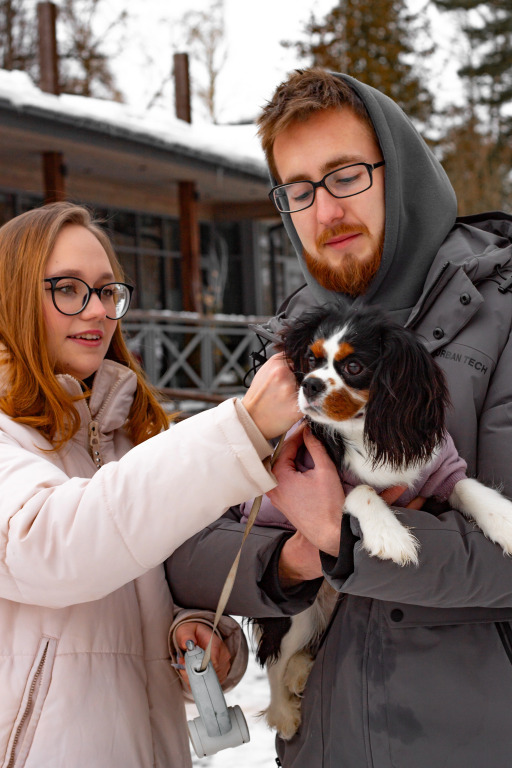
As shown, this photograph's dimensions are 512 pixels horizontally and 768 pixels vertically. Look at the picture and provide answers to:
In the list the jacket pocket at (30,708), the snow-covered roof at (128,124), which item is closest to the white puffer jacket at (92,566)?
the jacket pocket at (30,708)

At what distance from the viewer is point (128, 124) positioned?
11.0 m

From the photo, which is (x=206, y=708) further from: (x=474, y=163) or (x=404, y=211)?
(x=474, y=163)

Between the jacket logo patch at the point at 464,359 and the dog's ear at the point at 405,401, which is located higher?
the jacket logo patch at the point at 464,359

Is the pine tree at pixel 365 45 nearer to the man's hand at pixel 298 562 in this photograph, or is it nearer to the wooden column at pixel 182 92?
the wooden column at pixel 182 92

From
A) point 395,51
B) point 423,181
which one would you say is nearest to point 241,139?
point 395,51

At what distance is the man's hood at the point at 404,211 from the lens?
7.36 feet

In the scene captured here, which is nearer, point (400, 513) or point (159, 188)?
point (400, 513)

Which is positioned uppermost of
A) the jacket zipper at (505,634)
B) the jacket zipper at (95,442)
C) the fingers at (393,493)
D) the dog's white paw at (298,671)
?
the jacket zipper at (95,442)

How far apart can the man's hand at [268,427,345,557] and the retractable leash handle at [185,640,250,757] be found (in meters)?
0.44

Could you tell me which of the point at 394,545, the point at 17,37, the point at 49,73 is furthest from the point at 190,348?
the point at 17,37

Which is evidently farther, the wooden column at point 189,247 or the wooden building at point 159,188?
the wooden column at point 189,247

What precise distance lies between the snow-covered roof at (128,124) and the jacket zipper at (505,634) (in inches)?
358

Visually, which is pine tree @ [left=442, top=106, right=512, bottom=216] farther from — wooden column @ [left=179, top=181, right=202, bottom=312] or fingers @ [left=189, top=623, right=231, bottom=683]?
fingers @ [left=189, top=623, right=231, bottom=683]

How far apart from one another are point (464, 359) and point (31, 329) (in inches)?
44.4
